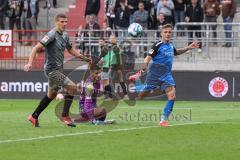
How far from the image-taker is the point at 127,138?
13.9 meters

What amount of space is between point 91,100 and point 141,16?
1366 centimetres

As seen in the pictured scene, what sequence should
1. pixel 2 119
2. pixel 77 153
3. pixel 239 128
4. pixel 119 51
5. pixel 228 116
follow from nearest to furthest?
pixel 77 153 < pixel 239 128 < pixel 2 119 < pixel 228 116 < pixel 119 51

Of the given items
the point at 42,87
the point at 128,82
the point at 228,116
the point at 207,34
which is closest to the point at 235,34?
the point at 207,34

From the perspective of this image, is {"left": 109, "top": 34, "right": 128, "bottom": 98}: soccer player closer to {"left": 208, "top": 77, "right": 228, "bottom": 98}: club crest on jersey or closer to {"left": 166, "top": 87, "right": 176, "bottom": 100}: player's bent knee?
{"left": 208, "top": 77, "right": 228, "bottom": 98}: club crest on jersey

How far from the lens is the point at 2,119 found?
1795 cm

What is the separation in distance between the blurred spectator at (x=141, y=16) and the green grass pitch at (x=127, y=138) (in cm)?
1094

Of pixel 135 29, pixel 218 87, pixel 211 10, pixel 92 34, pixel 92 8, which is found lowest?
pixel 218 87

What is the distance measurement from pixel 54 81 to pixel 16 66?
42.4 feet

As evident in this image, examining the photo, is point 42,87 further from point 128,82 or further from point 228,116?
point 228,116

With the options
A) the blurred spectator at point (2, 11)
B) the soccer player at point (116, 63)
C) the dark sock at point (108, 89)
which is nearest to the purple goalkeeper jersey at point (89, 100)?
the dark sock at point (108, 89)

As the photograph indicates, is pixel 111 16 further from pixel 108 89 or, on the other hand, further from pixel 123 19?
pixel 108 89

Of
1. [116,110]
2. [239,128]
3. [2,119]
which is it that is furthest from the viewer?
[116,110]

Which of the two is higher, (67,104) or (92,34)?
(92,34)

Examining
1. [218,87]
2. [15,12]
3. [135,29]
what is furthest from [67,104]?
[15,12]
